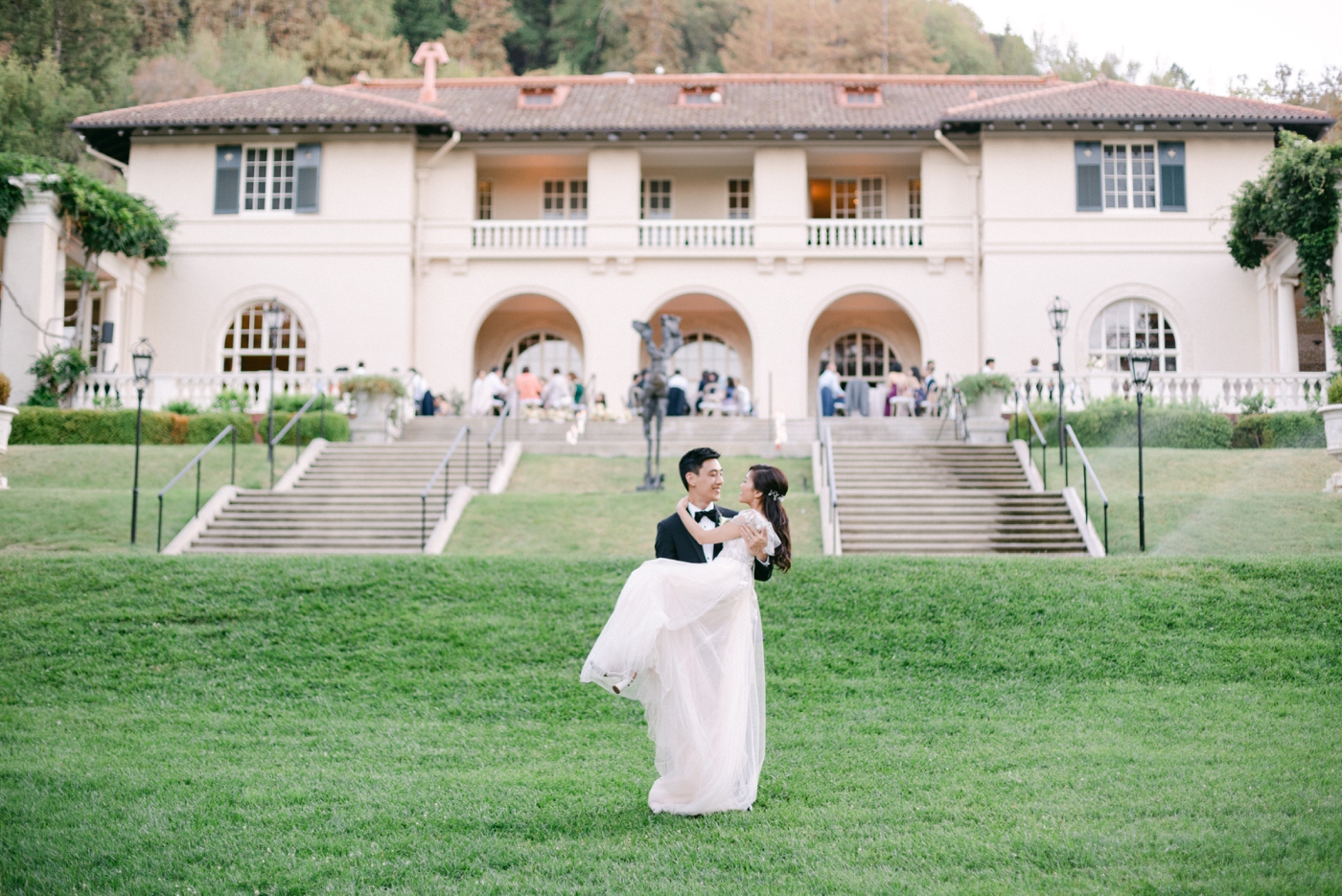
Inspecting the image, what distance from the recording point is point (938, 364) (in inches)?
1047

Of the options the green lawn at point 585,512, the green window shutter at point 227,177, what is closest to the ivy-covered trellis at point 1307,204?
the green lawn at point 585,512

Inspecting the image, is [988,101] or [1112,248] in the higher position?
[988,101]

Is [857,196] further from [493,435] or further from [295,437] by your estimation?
[295,437]

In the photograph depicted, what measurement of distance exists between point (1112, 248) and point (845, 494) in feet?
41.9

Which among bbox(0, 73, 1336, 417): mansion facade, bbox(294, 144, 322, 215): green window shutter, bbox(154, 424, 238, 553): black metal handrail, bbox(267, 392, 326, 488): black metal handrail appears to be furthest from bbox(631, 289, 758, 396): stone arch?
bbox(154, 424, 238, 553): black metal handrail

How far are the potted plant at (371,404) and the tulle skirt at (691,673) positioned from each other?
53.4 ft

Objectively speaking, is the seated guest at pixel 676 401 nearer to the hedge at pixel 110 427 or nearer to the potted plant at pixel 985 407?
the potted plant at pixel 985 407

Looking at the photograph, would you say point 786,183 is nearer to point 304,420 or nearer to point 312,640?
point 304,420

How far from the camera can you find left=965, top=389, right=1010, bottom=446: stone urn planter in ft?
68.3

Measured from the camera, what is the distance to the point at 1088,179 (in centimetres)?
2594

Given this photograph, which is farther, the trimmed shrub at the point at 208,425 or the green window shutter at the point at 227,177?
the green window shutter at the point at 227,177

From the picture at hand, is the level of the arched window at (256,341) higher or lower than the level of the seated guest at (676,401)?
higher

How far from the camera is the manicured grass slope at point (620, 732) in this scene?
16.4ft

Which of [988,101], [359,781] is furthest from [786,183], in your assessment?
[359,781]
